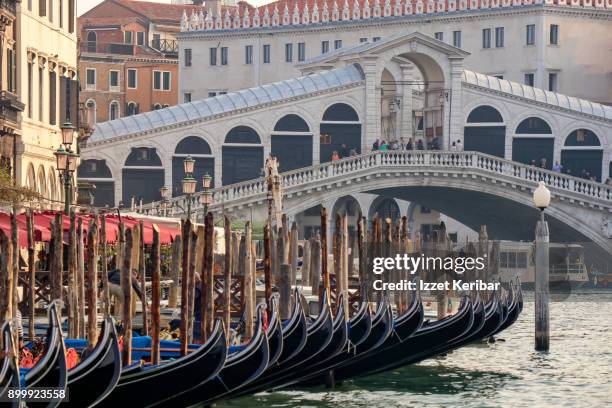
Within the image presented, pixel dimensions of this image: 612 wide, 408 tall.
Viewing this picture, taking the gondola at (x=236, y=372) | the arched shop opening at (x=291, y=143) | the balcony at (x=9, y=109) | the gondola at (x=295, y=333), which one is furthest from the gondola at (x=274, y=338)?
the arched shop opening at (x=291, y=143)

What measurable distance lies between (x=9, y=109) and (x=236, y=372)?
42.4ft

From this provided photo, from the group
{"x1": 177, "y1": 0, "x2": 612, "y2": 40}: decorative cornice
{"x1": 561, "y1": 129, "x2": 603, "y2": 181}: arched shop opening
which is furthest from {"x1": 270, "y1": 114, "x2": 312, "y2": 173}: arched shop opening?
{"x1": 177, "y1": 0, "x2": 612, "y2": 40}: decorative cornice

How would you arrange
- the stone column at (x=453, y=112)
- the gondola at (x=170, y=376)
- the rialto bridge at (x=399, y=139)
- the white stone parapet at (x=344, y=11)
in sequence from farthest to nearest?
the white stone parapet at (x=344, y=11) → the stone column at (x=453, y=112) → the rialto bridge at (x=399, y=139) → the gondola at (x=170, y=376)

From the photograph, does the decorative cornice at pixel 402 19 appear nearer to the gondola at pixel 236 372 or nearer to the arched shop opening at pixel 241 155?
the arched shop opening at pixel 241 155

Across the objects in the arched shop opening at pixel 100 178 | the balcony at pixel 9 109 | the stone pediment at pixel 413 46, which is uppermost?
the stone pediment at pixel 413 46

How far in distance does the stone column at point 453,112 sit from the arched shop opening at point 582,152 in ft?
9.76

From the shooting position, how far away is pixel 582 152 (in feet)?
179

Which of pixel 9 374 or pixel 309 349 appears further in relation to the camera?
pixel 309 349

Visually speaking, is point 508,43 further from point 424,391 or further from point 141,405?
point 141,405

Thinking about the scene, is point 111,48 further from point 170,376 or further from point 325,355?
point 170,376

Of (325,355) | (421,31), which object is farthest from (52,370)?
(421,31)

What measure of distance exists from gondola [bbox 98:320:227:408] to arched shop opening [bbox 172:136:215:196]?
3446 cm

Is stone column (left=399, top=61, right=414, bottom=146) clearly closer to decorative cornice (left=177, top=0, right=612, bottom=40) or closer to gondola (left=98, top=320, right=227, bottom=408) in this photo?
decorative cornice (left=177, top=0, right=612, bottom=40)

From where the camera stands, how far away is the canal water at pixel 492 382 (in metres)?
22.2
